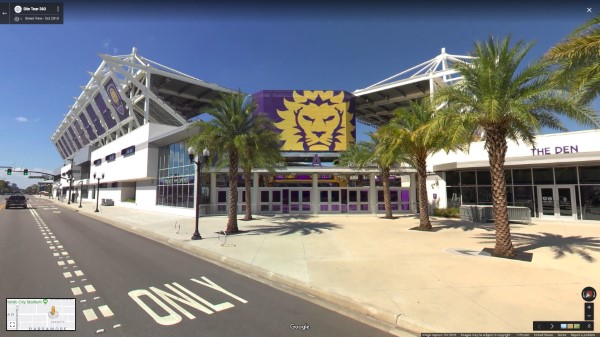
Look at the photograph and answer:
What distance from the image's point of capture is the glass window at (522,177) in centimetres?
2262

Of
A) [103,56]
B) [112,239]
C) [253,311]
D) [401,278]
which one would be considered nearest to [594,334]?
[401,278]

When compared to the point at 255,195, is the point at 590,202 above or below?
below

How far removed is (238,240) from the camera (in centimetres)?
1389

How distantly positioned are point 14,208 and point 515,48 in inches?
2023

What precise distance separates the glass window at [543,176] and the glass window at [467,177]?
13.5 feet

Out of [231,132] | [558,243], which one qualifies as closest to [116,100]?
[231,132]

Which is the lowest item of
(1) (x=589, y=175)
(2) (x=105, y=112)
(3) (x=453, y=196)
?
(3) (x=453, y=196)

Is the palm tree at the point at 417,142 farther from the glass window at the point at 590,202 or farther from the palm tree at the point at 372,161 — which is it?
the glass window at the point at 590,202

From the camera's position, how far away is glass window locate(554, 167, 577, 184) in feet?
67.9

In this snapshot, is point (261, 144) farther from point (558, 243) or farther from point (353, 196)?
point (558, 243)

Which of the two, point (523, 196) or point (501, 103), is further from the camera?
point (523, 196)

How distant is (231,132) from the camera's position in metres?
16.7

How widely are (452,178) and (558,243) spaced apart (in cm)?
1484

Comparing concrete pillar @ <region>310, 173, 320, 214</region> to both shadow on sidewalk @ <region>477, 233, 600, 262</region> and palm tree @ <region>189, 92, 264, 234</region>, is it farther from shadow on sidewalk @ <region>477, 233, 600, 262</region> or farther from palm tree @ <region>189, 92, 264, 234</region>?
shadow on sidewalk @ <region>477, 233, 600, 262</region>
